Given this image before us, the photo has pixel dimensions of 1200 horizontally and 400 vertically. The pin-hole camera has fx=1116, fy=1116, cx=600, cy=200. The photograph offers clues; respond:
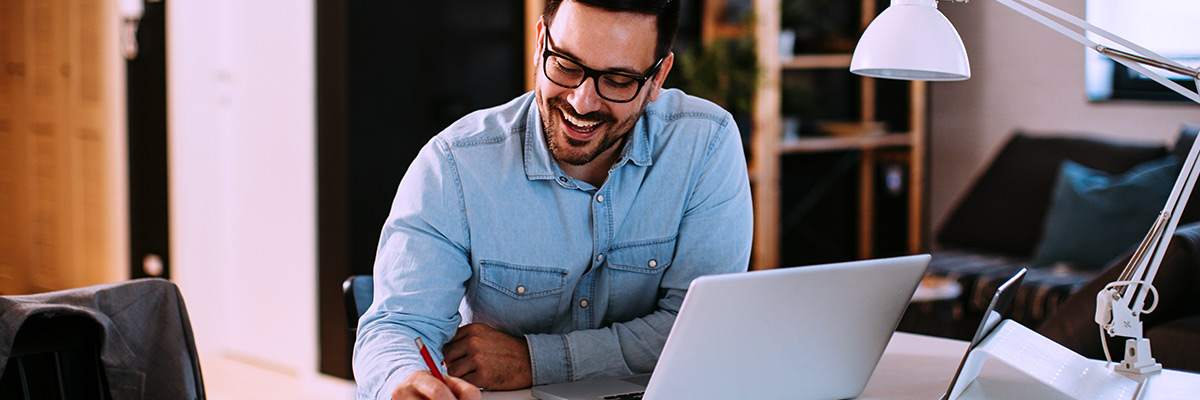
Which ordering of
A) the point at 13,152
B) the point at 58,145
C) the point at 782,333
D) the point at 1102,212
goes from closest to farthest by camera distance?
the point at 782,333 < the point at 1102,212 < the point at 58,145 < the point at 13,152

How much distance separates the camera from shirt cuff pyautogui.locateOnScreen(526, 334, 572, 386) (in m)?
1.47

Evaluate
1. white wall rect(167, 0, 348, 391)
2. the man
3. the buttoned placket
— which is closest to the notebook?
the man

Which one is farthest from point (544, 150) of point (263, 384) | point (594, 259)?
point (263, 384)

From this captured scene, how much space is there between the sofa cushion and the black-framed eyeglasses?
2984mm

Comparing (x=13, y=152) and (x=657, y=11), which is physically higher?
(x=657, y=11)

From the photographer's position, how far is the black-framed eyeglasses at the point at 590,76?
1.51 meters

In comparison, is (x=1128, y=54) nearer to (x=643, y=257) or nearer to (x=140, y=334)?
(x=643, y=257)

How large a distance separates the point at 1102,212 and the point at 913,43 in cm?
260

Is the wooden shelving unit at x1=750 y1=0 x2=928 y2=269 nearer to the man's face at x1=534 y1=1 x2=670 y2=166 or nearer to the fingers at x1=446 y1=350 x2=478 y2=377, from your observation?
the man's face at x1=534 y1=1 x2=670 y2=166

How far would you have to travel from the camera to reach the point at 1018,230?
4148mm

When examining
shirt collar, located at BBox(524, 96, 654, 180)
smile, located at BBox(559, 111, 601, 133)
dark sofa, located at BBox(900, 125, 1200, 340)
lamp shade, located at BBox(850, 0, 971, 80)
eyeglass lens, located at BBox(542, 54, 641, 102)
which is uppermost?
lamp shade, located at BBox(850, 0, 971, 80)

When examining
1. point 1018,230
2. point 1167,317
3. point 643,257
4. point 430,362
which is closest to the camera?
point 430,362

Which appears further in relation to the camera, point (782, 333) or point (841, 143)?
point (841, 143)

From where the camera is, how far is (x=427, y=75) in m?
3.48
